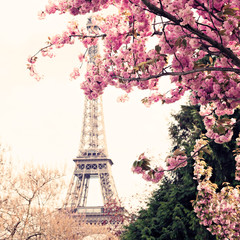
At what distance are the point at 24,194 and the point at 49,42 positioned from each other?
378 inches

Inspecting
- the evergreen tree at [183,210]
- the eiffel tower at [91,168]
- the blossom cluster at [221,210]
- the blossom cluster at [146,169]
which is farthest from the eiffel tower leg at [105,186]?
the blossom cluster at [146,169]

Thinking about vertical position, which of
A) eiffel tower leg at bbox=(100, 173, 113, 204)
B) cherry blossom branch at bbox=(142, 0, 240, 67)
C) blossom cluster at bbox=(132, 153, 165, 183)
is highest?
eiffel tower leg at bbox=(100, 173, 113, 204)

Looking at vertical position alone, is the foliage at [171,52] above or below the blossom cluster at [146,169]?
above

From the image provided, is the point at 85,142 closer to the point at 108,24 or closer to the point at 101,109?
the point at 101,109

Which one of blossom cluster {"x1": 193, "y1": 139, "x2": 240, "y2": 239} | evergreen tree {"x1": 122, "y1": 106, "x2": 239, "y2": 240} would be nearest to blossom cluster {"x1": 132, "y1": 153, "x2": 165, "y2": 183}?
blossom cluster {"x1": 193, "y1": 139, "x2": 240, "y2": 239}

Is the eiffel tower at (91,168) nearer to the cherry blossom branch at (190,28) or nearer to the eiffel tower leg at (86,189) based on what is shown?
the eiffel tower leg at (86,189)

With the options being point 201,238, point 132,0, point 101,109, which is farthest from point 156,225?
point 101,109

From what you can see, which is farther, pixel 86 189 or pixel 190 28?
pixel 86 189

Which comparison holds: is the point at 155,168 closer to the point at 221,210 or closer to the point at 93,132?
the point at 221,210

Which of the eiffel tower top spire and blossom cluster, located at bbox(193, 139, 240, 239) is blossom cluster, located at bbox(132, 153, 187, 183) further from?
the eiffel tower top spire

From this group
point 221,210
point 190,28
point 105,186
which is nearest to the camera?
point 190,28

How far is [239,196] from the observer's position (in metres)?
6.21

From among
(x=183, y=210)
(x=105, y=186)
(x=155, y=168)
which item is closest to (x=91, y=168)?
(x=105, y=186)

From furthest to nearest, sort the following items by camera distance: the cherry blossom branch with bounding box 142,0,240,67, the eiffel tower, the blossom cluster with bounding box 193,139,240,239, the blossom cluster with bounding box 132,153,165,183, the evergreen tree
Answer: the eiffel tower
the evergreen tree
the blossom cluster with bounding box 193,139,240,239
the blossom cluster with bounding box 132,153,165,183
the cherry blossom branch with bounding box 142,0,240,67
